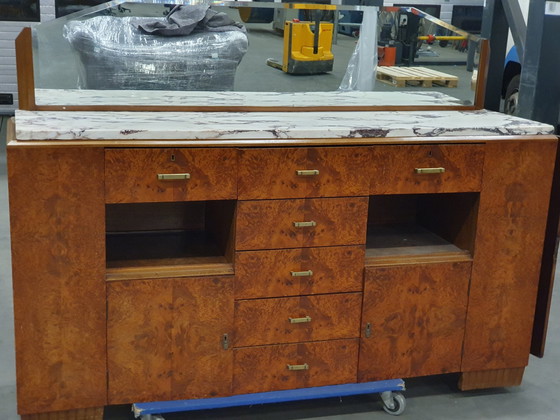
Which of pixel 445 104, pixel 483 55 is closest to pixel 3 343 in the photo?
pixel 445 104

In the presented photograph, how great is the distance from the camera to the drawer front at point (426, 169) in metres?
2.57

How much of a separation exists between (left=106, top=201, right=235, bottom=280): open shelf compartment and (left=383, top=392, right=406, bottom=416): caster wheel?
0.79 meters

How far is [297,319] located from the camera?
2.64 m

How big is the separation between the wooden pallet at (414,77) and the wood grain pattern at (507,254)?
23.6 inches

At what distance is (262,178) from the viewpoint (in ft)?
8.07

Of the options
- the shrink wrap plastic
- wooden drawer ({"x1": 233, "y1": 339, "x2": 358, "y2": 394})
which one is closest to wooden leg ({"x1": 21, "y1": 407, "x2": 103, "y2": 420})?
wooden drawer ({"x1": 233, "y1": 339, "x2": 358, "y2": 394})

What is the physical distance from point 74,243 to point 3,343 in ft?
3.87

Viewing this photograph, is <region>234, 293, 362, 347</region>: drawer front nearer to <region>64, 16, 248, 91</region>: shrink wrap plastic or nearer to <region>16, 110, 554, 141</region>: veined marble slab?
<region>16, 110, 554, 141</region>: veined marble slab

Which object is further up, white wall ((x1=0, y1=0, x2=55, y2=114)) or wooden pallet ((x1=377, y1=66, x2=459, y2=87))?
wooden pallet ((x1=377, y1=66, x2=459, y2=87))

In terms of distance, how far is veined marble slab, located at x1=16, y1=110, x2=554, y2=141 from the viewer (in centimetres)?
233

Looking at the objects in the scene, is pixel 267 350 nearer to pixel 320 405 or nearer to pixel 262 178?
pixel 320 405

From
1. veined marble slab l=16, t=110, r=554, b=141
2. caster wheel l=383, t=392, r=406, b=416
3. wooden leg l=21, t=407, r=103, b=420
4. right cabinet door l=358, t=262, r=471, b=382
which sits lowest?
caster wheel l=383, t=392, r=406, b=416

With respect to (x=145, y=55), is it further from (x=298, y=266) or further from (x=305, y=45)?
(x=298, y=266)

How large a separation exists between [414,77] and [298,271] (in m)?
1.09
